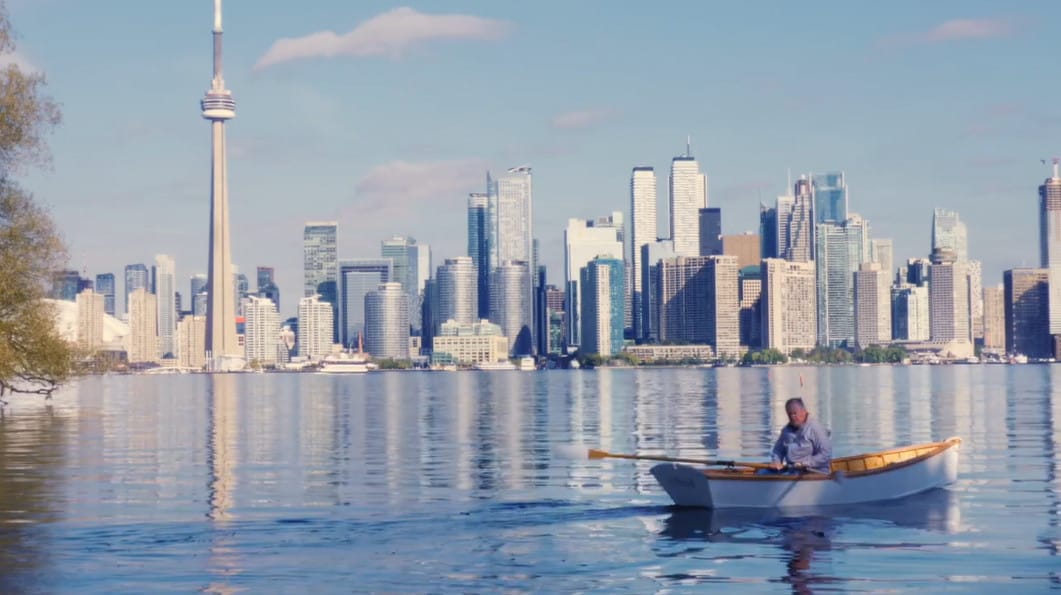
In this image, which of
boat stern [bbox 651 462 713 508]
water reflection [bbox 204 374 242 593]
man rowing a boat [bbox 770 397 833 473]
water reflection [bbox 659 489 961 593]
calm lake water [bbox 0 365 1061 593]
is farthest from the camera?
man rowing a boat [bbox 770 397 833 473]

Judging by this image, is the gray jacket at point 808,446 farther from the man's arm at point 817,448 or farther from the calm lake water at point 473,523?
the calm lake water at point 473,523

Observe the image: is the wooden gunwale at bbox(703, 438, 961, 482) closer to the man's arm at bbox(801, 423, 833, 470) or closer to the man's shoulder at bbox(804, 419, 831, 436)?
the man's arm at bbox(801, 423, 833, 470)

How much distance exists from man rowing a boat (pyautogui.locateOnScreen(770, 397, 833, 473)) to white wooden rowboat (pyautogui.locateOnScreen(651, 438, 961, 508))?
293mm

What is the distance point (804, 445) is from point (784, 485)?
974 mm

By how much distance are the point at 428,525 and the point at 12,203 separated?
2307 cm

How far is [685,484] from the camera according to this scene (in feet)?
92.9

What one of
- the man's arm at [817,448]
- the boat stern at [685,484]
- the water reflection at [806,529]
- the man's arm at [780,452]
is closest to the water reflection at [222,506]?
the water reflection at [806,529]

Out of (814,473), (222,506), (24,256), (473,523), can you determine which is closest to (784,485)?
(814,473)

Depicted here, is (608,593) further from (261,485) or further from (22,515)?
(261,485)

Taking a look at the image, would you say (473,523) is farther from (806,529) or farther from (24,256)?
(24,256)

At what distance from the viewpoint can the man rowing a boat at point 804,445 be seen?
28.7 meters

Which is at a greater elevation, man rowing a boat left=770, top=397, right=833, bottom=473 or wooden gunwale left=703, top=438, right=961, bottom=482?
man rowing a boat left=770, top=397, right=833, bottom=473

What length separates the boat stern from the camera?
28.0 metres

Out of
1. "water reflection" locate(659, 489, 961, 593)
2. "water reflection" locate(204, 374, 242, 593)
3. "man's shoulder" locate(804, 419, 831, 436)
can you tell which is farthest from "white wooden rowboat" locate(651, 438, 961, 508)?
"water reflection" locate(204, 374, 242, 593)
